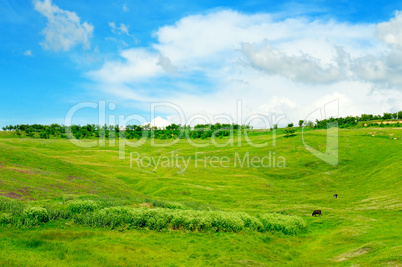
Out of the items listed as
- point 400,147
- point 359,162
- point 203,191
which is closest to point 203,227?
point 203,191

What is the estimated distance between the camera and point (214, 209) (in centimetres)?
5794

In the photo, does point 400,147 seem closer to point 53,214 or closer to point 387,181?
point 387,181

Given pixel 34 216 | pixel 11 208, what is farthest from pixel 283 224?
pixel 11 208

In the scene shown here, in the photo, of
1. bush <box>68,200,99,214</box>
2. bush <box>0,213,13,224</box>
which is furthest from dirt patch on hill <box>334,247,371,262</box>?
bush <box>0,213,13,224</box>

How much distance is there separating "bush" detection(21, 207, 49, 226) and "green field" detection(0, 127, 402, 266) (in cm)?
79

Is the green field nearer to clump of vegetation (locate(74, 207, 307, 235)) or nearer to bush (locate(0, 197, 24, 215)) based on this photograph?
bush (locate(0, 197, 24, 215))

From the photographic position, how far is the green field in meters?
29.1

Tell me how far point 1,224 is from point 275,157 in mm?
127157

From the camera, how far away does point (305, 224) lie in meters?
47.7

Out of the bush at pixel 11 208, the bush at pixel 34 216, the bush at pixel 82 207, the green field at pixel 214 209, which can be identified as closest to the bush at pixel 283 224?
the green field at pixel 214 209

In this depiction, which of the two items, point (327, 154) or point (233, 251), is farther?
point (327, 154)

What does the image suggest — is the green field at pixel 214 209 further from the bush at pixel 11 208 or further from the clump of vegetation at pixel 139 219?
the clump of vegetation at pixel 139 219

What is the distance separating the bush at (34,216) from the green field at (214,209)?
788 mm

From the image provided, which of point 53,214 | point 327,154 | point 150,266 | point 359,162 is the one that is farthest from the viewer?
point 327,154
